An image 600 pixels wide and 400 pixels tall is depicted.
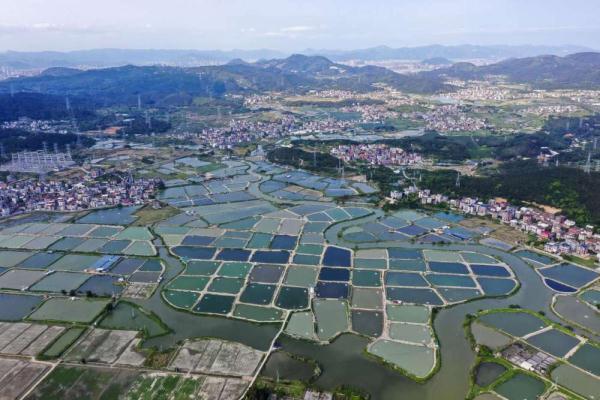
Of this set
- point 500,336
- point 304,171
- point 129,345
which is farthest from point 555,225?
point 129,345

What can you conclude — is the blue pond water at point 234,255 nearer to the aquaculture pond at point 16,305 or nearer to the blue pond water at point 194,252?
the blue pond water at point 194,252

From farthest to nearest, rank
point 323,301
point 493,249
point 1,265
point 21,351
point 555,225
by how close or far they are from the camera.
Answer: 1. point 555,225
2. point 493,249
3. point 1,265
4. point 323,301
5. point 21,351

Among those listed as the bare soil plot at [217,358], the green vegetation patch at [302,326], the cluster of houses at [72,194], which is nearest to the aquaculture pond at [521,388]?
the green vegetation patch at [302,326]

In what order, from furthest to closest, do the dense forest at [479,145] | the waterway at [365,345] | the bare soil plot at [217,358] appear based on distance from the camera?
1. the dense forest at [479,145]
2. the bare soil plot at [217,358]
3. the waterway at [365,345]

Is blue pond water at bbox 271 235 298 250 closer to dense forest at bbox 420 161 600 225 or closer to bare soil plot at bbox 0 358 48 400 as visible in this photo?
bare soil plot at bbox 0 358 48 400

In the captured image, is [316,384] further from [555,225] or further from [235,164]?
[235,164]

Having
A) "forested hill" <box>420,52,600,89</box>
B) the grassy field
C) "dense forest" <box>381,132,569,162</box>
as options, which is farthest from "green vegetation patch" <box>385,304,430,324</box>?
"forested hill" <box>420,52,600,89</box>

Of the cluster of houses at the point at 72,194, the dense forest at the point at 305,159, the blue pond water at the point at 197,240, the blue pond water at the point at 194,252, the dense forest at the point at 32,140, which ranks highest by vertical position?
the dense forest at the point at 32,140

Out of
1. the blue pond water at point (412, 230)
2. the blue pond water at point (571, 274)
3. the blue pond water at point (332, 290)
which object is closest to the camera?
the blue pond water at point (332, 290)
